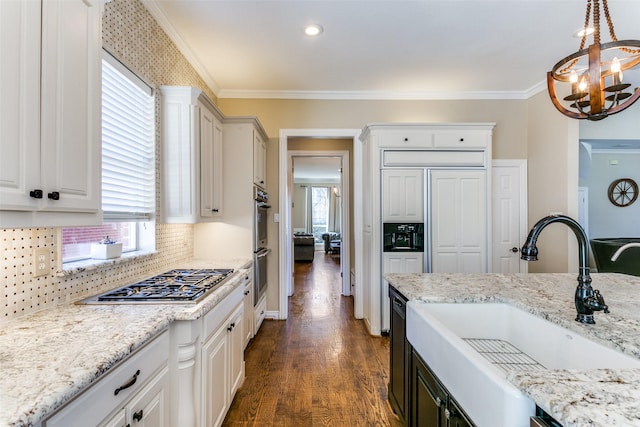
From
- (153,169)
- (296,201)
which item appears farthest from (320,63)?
(296,201)

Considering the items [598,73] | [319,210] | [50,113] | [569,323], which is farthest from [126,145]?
[319,210]

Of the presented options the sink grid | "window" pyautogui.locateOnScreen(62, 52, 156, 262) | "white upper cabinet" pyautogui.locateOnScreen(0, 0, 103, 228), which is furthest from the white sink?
"window" pyautogui.locateOnScreen(62, 52, 156, 262)

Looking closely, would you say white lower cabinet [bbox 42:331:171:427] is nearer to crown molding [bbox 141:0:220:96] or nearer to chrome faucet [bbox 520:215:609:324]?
chrome faucet [bbox 520:215:609:324]

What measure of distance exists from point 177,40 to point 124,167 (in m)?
1.35

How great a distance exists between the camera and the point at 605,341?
1021mm

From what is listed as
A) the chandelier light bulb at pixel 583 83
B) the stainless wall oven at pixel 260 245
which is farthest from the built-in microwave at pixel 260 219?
the chandelier light bulb at pixel 583 83

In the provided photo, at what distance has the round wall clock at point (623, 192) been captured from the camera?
6.45m

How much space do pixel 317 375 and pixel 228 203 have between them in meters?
1.78

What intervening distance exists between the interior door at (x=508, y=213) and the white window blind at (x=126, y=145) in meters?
3.78

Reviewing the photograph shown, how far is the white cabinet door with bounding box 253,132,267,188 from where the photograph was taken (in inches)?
127

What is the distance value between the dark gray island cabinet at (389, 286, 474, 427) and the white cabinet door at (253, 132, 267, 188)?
1912 mm

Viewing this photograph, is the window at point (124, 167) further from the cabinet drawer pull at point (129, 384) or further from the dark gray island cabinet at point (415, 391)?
the dark gray island cabinet at point (415, 391)

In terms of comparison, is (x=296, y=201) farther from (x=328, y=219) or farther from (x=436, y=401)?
(x=436, y=401)

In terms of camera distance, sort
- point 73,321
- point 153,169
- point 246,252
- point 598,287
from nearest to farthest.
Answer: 1. point 73,321
2. point 598,287
3. point 153,169
4. point 246,252
